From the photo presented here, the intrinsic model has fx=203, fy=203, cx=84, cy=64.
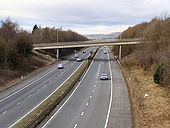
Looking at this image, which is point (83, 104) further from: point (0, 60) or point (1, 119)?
point (0, 60)

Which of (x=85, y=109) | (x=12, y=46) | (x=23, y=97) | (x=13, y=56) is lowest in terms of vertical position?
(x=23, y=97)

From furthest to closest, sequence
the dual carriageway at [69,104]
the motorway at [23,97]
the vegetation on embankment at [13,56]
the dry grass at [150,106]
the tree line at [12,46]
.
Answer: the tree line at [12,46] < the vegetation on embankment at [13,56] < the motorway at [23,97] < the dual carriageway at [69,104] < the dry grass at [150,106]

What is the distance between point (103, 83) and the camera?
38.3 metres

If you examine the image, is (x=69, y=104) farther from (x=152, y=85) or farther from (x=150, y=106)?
(x=152, y=85)

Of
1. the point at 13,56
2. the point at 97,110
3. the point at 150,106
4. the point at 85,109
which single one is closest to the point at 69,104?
the point at 85,109

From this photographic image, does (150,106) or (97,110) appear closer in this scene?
(97,110)

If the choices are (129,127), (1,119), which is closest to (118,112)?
(129,127)

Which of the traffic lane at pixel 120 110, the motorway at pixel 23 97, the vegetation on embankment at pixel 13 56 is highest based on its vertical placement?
the vegetation on embankment at pixel 13 56

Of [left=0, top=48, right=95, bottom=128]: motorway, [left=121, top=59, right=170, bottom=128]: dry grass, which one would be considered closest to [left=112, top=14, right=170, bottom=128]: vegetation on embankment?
[left=121, top=59, right=170, bottom=128]: dry grass

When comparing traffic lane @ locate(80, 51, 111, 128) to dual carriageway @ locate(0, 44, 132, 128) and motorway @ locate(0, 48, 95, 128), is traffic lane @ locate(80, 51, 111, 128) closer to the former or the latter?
dual carriageway @ locate(0, 44, 132, 128)

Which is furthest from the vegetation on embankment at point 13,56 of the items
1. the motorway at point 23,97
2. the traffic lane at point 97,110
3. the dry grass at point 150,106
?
the dry grass at point 150,106

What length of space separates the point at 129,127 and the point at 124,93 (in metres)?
12.4

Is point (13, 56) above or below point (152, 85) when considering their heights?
above

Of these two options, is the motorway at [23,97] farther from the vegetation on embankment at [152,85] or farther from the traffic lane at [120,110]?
the vegetation on embankment at [152,85]
